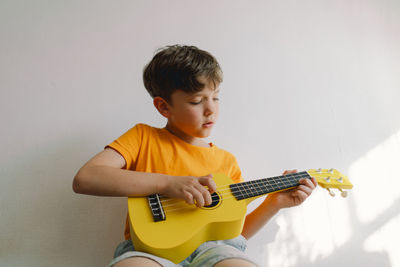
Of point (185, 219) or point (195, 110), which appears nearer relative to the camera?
point (185, 219)

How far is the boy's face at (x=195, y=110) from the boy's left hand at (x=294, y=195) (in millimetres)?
330

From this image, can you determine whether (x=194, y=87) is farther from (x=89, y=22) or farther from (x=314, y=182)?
(x=89, y=22)

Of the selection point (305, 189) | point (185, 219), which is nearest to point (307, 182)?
point (305, 189)

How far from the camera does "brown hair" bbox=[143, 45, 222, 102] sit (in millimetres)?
797

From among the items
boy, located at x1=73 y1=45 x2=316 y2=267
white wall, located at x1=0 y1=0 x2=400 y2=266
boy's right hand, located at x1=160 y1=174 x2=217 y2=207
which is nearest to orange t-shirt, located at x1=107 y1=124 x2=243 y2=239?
boy, located at x1=73 y1=45 x2=316 y2=267

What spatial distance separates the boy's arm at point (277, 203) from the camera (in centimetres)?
80

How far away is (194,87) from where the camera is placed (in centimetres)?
79

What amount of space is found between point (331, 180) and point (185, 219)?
0.55 meters

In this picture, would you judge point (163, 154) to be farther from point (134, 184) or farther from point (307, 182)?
point (307, 182)

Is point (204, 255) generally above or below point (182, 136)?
below

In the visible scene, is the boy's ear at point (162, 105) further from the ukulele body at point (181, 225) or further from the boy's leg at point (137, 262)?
the boy's leg at point (137, 262)

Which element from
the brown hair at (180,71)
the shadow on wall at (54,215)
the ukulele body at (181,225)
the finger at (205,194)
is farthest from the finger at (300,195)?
the shadow on wall at (54,215)

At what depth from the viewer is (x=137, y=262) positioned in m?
0.53

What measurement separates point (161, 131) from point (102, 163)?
0.80ft
